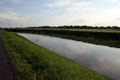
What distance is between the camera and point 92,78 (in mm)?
10062

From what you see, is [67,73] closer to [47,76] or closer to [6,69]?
[47,76]

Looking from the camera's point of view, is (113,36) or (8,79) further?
(113,36)

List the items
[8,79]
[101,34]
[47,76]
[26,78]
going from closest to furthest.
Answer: [8,79] → [26,78] → [47,76] → [101,34]

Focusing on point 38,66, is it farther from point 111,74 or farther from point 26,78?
point 111,74

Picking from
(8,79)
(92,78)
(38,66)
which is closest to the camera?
(8,79)

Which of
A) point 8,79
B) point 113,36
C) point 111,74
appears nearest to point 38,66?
point 8,79

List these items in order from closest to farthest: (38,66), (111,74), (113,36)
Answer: (38,66)
(111,74)
(113,36)

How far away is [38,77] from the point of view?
29.7 ft

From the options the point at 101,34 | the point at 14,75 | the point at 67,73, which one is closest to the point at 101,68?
the point at 67,73

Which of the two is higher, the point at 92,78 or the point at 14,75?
the point at 14,75

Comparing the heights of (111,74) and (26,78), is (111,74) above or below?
below

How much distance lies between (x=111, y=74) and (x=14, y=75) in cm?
895

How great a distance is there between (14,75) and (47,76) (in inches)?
91.0

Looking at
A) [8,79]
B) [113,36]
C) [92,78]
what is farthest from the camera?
[113,36]
